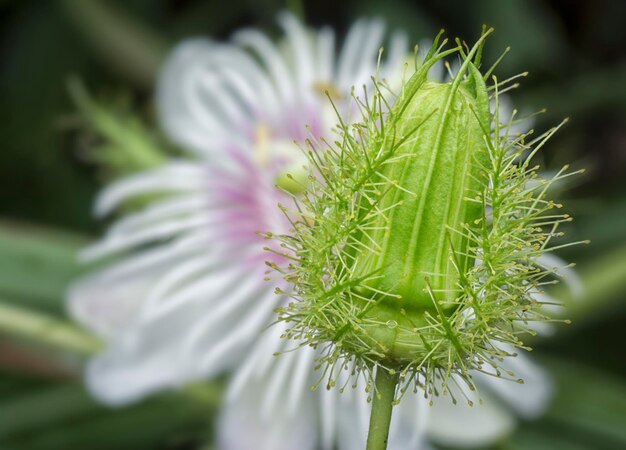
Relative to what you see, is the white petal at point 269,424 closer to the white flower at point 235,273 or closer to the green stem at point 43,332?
the white flower at point 235,273

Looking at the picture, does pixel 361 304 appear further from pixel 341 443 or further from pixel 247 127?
pixel 247 127

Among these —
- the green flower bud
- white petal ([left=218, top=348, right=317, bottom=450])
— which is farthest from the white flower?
the green flower bud

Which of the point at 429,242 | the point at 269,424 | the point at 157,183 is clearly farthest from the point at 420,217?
the point at 157,183

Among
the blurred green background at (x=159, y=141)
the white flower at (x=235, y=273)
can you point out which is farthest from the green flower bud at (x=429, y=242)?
the blurred green background at (x=159, y=141)

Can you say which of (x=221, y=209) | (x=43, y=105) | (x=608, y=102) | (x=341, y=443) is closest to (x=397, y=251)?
(x=341, y=443)

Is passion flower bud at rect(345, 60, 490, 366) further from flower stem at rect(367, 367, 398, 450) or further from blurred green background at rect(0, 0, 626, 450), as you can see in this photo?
blurred green background at rect(0, 0, 626, 450)
